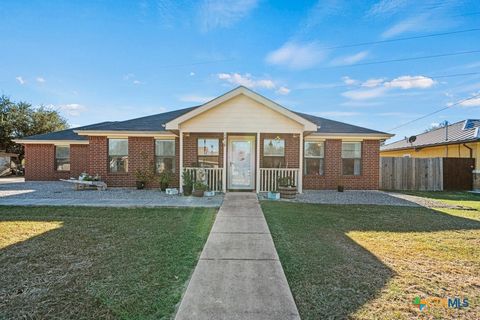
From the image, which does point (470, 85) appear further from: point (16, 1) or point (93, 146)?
point (16, 1)

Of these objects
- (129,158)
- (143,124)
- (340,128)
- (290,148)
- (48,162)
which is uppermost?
(143,124)

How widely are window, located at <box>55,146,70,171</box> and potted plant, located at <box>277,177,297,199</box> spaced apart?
12.8 meters

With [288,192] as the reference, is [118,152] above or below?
above

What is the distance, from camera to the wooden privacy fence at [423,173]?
494 inches

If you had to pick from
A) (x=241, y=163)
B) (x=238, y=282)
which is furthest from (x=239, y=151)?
(x=238, y=282)

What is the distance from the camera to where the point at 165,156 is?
36.3ft

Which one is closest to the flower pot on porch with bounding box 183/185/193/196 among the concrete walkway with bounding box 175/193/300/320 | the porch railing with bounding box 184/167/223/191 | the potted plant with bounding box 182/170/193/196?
the potted plant with bounding box 182/170/193/196

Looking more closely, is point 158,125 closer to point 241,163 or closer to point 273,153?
point 241,163

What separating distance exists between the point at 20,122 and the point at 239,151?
28.2 m

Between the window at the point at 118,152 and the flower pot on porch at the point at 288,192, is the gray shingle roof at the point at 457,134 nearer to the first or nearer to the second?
the flower pot on porch at the point at 288,192

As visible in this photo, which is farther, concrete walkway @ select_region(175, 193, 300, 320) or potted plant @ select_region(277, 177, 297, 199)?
potted plant @ select_region(277, 177, 297, 199)

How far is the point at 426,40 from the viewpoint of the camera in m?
13.3

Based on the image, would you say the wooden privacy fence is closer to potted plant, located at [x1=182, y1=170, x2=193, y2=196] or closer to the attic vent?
the attic vent

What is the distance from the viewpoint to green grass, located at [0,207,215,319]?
230 centimetres
